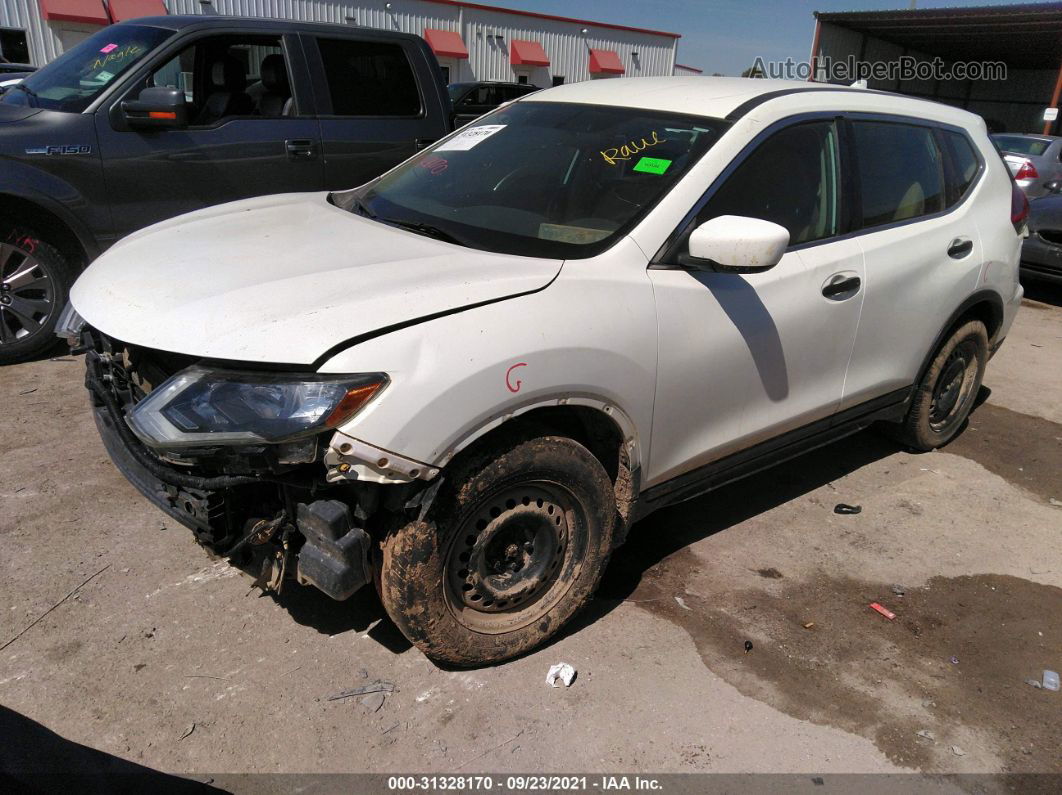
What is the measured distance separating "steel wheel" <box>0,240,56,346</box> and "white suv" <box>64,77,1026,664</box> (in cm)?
210

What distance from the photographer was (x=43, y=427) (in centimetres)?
433

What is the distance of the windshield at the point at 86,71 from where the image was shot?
519 cm

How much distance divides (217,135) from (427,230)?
3.05 meters

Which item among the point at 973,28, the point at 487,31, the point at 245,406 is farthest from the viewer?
the point at 487,31

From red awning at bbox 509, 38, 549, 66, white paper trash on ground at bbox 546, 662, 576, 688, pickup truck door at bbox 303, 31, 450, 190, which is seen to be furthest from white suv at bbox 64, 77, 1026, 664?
red awning at bbox 509, 38, 549, 66

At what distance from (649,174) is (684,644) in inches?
67.7

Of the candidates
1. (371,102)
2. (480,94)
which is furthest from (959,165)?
(480,94)

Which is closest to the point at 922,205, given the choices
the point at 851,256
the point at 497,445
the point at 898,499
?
the point at 851,256

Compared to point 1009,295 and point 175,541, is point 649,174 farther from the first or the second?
point 1009,295

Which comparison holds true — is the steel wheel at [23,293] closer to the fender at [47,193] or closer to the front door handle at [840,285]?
the fender at [47,193]

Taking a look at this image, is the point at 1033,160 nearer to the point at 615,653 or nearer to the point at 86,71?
the point at 86,71

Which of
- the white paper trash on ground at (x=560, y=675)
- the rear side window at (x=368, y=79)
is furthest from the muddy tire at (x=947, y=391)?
the rear side window at (x=368, y=79)

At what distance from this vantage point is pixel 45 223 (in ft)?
16.4

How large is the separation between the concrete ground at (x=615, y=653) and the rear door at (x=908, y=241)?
2.57 ft
